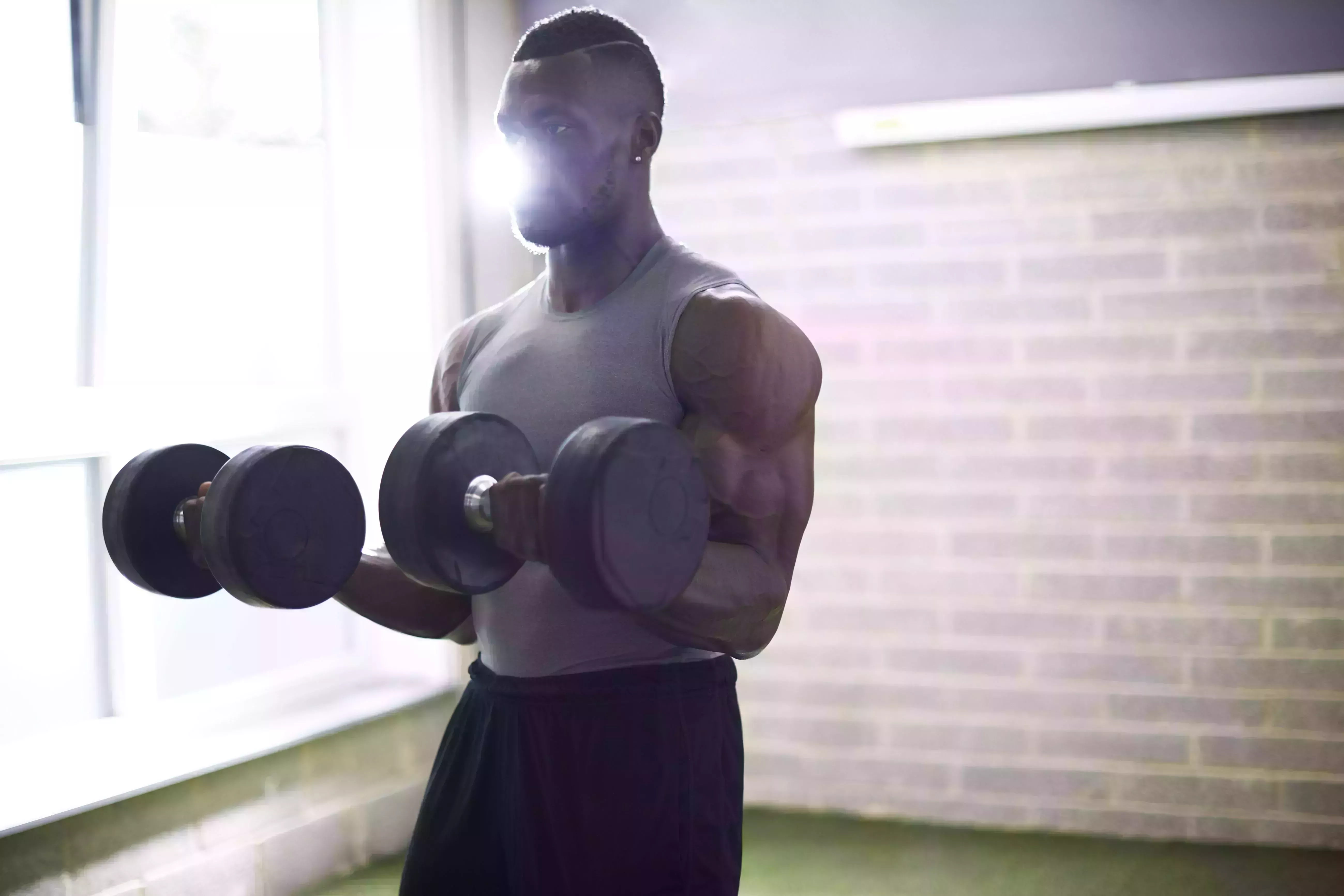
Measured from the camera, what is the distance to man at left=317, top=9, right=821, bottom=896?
1.04 meters

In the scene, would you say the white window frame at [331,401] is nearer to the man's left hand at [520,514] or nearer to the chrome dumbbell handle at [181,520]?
the chrome dumbbell handle at [181,520]

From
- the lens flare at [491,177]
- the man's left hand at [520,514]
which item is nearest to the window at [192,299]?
the lens flare at [491,177]

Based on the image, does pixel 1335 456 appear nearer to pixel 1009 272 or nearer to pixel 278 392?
pixel 1009 272

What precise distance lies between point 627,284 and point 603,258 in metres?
0.04

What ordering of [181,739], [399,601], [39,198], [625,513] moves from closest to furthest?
[625,513] < [399,601] < [39,198] < [181,739]

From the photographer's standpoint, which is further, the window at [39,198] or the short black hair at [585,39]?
the window at [39,198]

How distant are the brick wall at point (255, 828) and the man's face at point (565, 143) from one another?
120 cm

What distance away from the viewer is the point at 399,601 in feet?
4.03

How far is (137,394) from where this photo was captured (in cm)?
194

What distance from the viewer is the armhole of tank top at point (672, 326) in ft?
3.48

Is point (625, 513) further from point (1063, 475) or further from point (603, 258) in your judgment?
point (1063, 475)

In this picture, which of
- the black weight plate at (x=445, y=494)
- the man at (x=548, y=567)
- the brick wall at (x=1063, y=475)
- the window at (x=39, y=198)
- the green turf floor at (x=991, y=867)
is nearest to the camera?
the black weight plate at (x=445, y=494)

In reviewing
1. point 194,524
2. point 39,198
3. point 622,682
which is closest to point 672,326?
point 622,682

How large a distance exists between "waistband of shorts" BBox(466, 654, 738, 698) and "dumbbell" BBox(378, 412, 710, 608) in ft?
0.63
